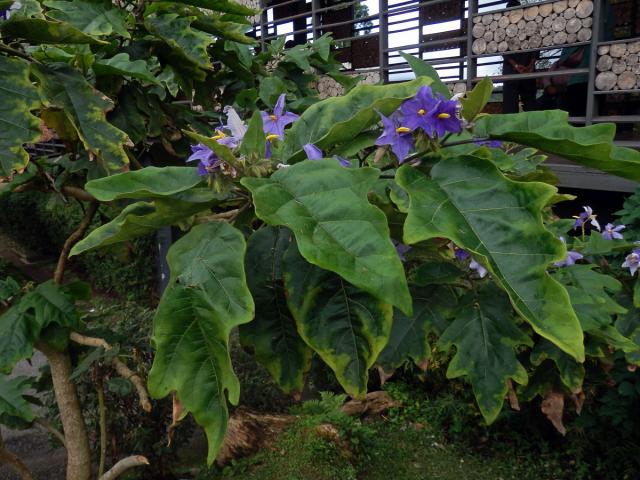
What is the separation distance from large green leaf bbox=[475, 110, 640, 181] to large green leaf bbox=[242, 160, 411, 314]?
272 mm

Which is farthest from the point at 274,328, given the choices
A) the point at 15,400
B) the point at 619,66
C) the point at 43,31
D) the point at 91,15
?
the point at 619,66

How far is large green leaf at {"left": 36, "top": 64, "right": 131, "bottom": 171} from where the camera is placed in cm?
139

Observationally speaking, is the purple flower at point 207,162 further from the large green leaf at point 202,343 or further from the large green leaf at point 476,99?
the large green leaf at point 476,99

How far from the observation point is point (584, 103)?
5.72 m

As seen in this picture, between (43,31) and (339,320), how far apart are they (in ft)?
2.98

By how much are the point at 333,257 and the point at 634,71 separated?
5.17 m

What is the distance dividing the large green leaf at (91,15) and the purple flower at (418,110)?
992 mm

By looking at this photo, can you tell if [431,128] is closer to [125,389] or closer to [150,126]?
[150,126]

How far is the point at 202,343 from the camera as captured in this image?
686 millimetres

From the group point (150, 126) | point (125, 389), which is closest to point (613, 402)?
point (125, 389)

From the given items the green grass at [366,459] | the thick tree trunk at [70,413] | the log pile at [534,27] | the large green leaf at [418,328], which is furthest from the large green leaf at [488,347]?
the log pile at [534,27]

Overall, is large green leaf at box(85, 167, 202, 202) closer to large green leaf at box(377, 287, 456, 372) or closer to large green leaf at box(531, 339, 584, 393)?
large green leaf at box(377, 287, 456, 372)

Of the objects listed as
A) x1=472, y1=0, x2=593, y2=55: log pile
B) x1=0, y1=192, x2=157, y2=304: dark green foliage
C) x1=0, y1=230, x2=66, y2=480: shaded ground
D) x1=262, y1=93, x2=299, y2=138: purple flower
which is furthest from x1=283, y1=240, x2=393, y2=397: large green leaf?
x1=472, y1=0, x2=593, y2=55: log pile

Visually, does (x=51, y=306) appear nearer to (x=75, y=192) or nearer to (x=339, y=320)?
(x=75, y=192)
